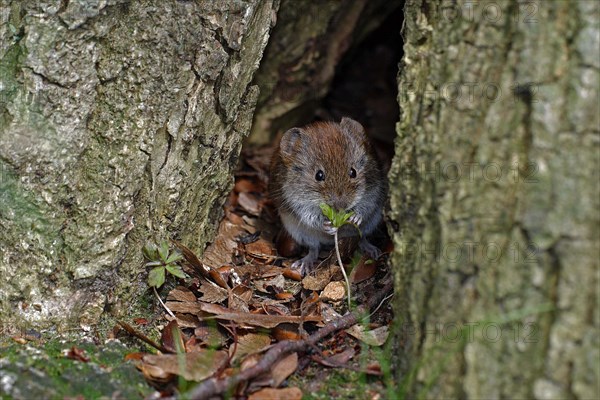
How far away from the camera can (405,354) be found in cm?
383

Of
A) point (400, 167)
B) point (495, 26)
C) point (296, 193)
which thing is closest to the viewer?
point (495, 26)

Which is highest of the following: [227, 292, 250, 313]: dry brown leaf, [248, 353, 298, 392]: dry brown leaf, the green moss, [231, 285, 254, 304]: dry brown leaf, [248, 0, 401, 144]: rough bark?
[248, 0, 401, 144]: rough bark

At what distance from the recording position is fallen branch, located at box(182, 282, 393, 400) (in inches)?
147

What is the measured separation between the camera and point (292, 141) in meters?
6.45

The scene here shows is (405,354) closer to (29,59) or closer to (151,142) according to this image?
(151,142)

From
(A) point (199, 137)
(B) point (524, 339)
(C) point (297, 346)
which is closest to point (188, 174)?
(A) point (199, 137)

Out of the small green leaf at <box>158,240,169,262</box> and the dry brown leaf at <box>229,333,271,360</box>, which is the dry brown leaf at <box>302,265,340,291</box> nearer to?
Result: the dry brown leaf at <box>229,333,271,360</box>

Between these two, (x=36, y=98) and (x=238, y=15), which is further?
(x=238, y=15)

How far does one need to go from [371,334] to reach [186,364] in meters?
1.18

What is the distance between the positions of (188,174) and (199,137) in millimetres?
272

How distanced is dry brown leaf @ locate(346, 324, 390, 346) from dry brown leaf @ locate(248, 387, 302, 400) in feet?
2.10

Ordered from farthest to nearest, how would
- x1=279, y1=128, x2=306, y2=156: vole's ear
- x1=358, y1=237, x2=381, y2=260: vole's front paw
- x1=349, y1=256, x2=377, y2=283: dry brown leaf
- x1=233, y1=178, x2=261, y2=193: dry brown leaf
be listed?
x1=233, y1=178, x2=261, y2=193: dry brown leaf → x1=279, y1=128, x2=306, y2=156: vole's ear → x1=358, y1=237, x2=381, y2=260: vole's front paw → x1=349, y1=256, x2=377, y2=283: dry brown leaf

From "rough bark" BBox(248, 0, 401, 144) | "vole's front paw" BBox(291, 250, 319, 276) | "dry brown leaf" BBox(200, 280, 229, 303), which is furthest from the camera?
"rough bark" BBox(248, 0, 401, 144)

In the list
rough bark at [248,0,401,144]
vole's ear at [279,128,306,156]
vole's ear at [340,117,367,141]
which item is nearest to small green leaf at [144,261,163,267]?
vole's ear at [279,128,306,156]
